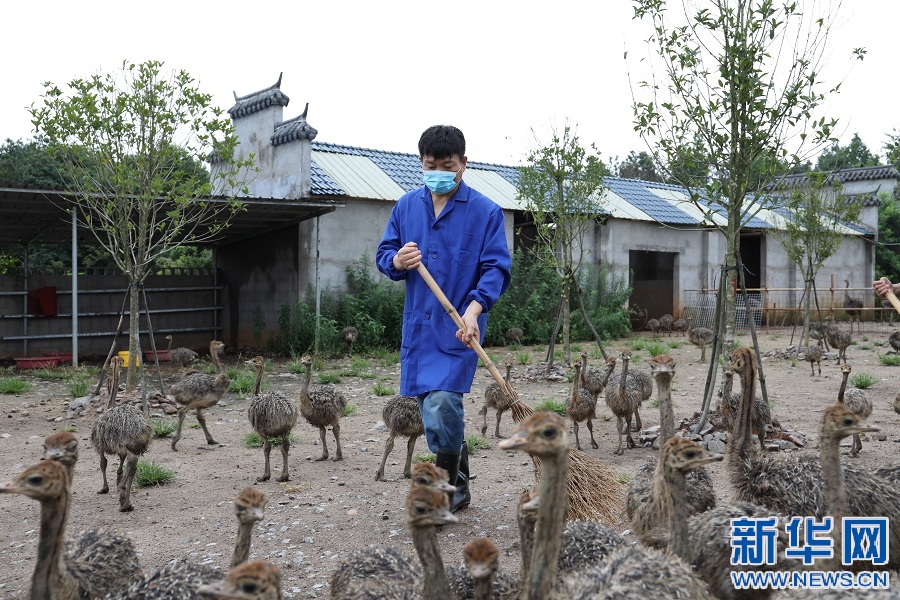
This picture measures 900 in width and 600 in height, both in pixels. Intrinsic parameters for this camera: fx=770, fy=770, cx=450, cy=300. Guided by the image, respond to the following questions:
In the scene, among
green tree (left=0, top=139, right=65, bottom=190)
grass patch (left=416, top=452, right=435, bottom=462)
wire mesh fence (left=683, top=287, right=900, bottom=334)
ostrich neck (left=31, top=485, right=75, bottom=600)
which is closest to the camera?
ostrich neck (left=31, top=485, right=75, bottom=600)

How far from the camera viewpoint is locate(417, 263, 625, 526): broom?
4777 millimetres

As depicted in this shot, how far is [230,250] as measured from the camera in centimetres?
1950

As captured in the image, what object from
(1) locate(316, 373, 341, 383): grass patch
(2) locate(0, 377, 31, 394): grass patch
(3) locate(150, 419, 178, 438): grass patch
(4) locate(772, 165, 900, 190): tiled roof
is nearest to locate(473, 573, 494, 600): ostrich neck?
(3) locate(150, 419, 178, 438): grass patch

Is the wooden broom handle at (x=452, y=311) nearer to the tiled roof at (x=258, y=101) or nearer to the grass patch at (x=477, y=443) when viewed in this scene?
Answer: the grass patch at (x=477, y=443)

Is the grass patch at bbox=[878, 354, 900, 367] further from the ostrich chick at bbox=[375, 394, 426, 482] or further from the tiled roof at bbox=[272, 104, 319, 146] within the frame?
the tiled roof at bbox=[272, 104, 319, 146]

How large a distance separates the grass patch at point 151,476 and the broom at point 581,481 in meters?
3.49

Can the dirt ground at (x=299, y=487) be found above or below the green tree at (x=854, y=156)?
below

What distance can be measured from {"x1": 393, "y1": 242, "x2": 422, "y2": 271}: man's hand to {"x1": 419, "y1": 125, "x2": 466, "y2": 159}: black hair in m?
0.63

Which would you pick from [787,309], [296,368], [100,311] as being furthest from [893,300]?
[787,309]

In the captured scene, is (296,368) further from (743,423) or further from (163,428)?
(743,423)

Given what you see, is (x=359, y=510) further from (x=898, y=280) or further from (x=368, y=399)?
(x=898, y=280)

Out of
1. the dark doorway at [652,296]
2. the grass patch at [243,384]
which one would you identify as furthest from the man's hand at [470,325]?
the dark doorway at [652,296]

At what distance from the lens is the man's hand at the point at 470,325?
15.4 feet

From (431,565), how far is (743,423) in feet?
9.06
